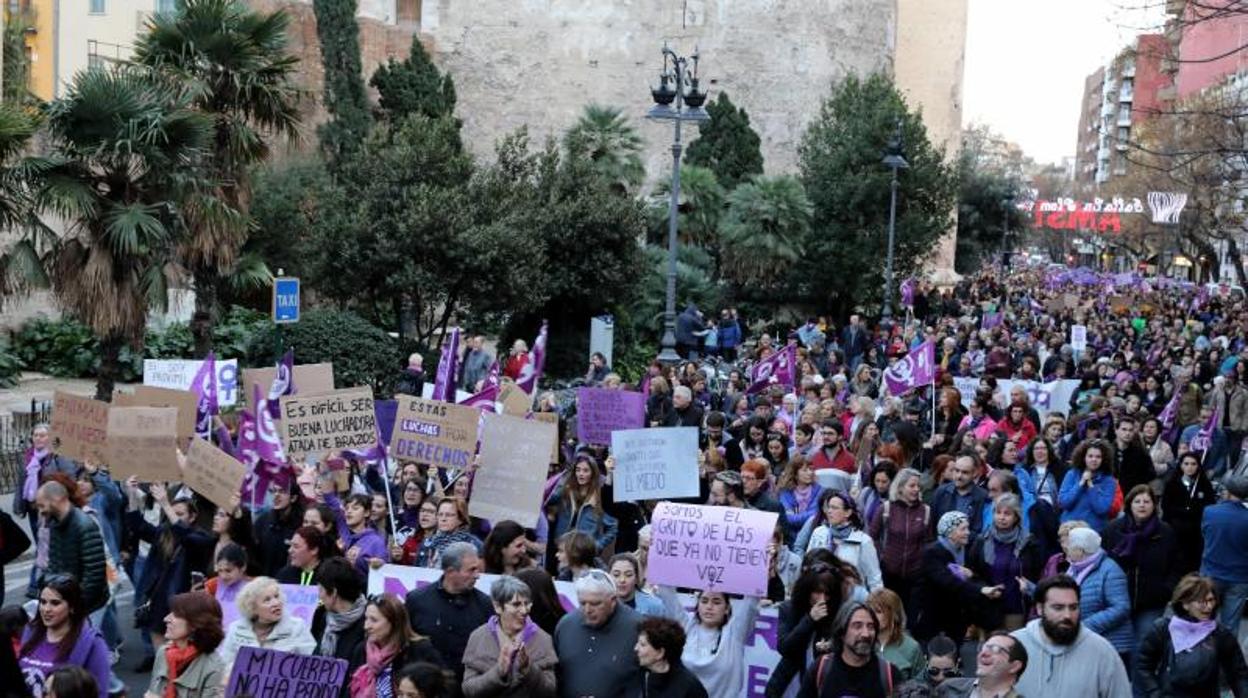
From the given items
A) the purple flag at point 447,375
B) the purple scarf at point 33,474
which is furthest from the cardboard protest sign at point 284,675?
the purple flag at point 447,375

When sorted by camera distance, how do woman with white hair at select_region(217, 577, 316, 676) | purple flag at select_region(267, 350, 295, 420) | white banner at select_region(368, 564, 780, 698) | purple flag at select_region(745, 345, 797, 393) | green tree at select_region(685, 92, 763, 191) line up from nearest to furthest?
1. woman with white hair at select_region(217, 577, 316, 676)
2. white banner at select_region(368, 564, 780, 698)
3. purple flag at select_region(267, 350, 295, 420)
4. purple flag at select_region(745, 345, 797, 393)
5. green tree at select_region(685, 92, 763, 191)

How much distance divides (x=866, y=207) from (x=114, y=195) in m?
25.7

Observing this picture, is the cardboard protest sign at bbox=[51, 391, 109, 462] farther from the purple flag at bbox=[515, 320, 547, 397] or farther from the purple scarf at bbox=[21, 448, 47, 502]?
the purple flag at bbox=[515, 320, 547, 397]

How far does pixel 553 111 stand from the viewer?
5303cm

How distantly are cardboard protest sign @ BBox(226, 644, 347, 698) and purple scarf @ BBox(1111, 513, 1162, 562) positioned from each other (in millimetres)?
4984

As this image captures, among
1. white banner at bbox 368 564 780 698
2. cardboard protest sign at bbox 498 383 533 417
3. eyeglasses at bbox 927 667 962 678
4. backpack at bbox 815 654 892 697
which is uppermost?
cardboard protest sign at bbox 498 383 533 417

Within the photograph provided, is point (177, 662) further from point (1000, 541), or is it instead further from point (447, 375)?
point (447, 375)

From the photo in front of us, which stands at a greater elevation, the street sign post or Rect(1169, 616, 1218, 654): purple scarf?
the street sign post

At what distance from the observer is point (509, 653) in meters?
6.60

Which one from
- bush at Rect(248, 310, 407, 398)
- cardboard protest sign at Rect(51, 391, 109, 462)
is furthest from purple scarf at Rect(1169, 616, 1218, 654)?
bush at Rect(248, 310, 407, 398)

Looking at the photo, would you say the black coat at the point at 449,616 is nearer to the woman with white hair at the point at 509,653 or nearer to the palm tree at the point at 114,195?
the woman with white hair at the point at 509,653

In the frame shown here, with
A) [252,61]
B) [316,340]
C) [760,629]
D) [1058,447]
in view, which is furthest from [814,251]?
[760,629]

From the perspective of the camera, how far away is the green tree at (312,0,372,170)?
41688mm

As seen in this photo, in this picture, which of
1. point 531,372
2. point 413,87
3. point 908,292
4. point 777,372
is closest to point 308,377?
point 531,372
